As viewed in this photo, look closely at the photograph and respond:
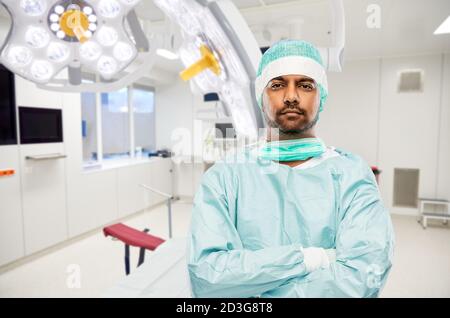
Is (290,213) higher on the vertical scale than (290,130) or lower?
lower

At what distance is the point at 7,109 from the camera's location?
2898mm

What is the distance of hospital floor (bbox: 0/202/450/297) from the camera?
2602mm

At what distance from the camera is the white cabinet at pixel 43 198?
304 cm

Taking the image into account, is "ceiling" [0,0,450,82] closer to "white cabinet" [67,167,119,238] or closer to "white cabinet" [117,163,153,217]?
"white cabinet" [67,167,119,238]

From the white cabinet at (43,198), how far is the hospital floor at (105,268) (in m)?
0.20

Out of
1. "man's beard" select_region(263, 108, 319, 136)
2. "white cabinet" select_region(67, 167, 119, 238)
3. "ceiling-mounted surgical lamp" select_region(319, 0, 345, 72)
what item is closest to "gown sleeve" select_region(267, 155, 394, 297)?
"man's beard" select_region(263, 108, 319, 136)

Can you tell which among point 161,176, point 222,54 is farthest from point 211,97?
point 161,176

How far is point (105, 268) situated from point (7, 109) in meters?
1.78

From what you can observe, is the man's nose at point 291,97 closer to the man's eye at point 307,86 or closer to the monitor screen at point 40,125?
the man's eye at point 307,86

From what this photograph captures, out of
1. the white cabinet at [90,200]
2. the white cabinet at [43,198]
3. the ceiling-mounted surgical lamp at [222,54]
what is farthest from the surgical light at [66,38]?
the white cabinet at [90,200]

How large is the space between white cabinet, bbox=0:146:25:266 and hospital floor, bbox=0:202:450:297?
19 cm

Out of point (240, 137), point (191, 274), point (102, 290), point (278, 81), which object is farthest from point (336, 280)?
point (102, 290)

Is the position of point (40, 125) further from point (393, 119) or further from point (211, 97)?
point (393, 119)
